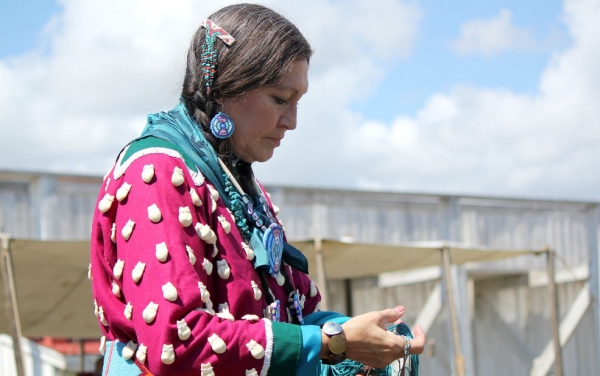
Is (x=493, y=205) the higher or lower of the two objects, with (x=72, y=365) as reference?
higher

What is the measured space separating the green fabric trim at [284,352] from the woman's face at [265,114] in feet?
1.52

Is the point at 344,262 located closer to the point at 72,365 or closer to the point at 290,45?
the point at 72,365

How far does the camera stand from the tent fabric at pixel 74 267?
6.31 metres

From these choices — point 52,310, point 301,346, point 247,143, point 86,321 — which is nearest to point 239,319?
point 301,346

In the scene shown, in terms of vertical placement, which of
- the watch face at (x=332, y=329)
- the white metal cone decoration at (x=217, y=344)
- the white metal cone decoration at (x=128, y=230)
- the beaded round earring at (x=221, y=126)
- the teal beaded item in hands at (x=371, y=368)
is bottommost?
the teal beaded item in hands at (x=371, y=368)

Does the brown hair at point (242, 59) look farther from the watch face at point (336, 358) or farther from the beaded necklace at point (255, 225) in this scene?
the watch face at point (336, 358)

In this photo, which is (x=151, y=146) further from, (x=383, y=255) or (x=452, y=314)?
(x=452, y=314)

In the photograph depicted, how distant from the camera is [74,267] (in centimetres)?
664

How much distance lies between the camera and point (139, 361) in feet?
5.51

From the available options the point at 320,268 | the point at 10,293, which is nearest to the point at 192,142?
the point at 10,293

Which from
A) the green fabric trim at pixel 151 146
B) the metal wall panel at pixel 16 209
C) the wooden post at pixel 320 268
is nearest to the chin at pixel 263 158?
the green fabric trim at pixel 151 146

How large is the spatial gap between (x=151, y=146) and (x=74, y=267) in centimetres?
510

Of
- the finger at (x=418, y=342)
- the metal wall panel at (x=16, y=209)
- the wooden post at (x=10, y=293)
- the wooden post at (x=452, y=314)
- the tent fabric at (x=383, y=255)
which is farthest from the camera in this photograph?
the metal wall panel at (x=16, y=209)

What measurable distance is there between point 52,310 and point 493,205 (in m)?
5.97
